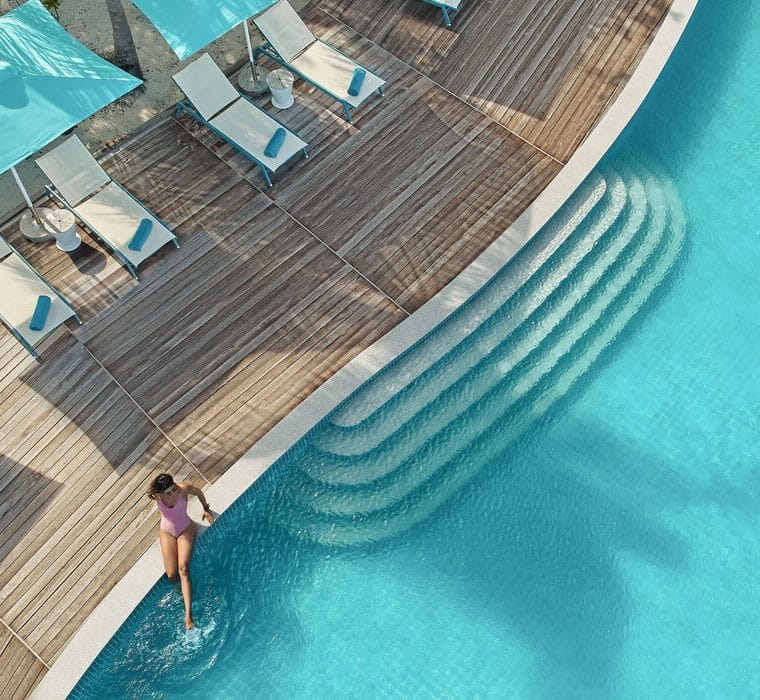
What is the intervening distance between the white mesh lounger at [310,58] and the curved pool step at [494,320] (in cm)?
357

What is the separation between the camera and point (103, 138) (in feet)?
39.2

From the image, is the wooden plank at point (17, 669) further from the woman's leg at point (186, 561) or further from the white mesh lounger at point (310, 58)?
the white mesh lounger at point (310, 58)

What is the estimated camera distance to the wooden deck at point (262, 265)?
9234 millimetres

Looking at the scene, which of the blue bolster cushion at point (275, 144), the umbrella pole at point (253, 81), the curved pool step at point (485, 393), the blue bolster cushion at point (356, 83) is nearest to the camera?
the curved pool step at point (485, 393)

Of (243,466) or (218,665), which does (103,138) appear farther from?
(218,665)

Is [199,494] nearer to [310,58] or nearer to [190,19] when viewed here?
[190,19]

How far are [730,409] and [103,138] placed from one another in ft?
31.6

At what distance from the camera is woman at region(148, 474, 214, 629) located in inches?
339

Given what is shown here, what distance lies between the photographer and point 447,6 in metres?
12.8

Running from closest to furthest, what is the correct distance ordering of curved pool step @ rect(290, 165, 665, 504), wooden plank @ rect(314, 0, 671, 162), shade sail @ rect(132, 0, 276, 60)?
curved pool step @ rect(290, 165, 665, 504), shade sail @ rect(132, 0, 276, 60), wooden plank @ rect(314, 0, 671, 162)

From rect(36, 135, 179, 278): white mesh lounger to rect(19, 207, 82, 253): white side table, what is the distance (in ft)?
0.49

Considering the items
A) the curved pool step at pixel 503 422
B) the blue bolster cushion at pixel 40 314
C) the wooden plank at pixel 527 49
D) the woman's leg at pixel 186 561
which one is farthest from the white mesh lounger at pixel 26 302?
the wooden plank at pixel 527 49

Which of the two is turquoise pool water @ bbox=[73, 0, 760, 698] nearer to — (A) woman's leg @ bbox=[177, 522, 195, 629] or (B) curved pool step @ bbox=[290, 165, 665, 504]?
(B) curved pool step @ bbox=[290, 165, 665, 504]

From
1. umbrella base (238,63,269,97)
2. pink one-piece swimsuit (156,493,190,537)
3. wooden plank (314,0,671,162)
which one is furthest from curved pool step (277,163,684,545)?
umbrella base (238,63,269,97)
